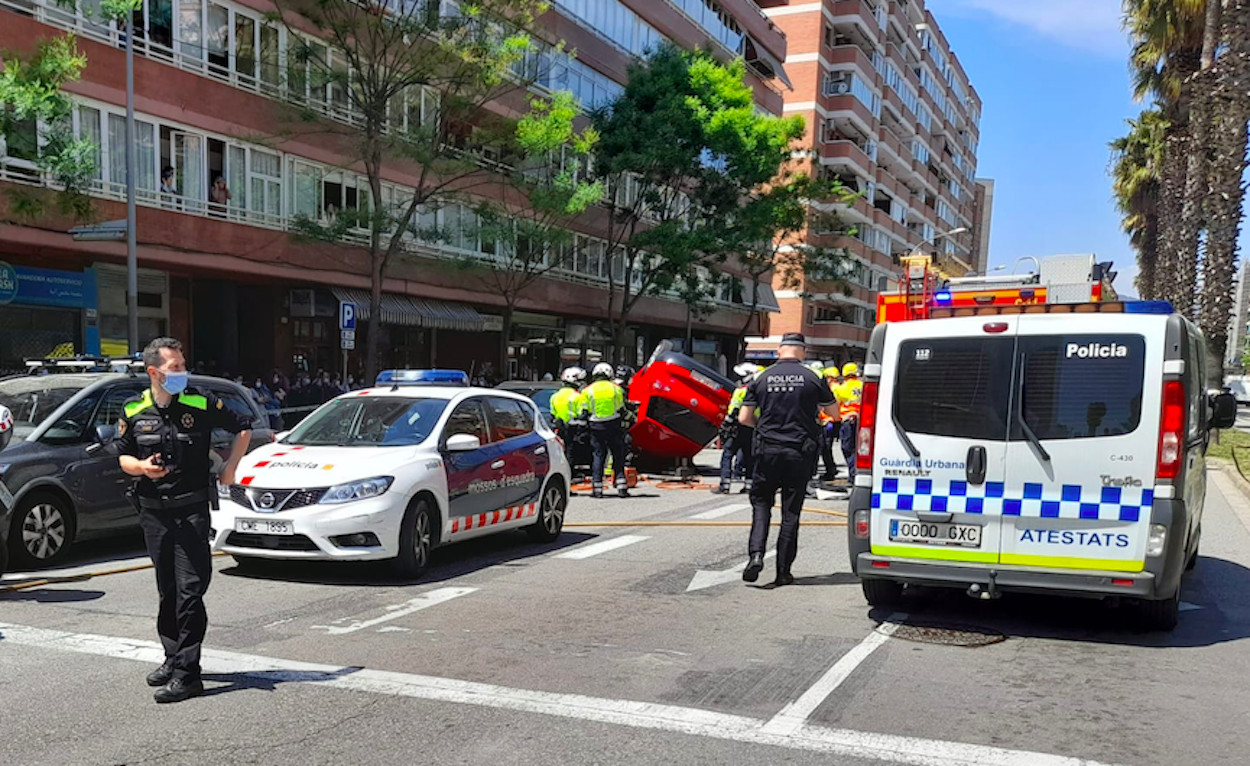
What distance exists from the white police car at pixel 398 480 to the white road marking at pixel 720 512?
2.41 metres

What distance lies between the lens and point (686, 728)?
4.75 meters

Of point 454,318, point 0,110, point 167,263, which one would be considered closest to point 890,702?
point 0,110

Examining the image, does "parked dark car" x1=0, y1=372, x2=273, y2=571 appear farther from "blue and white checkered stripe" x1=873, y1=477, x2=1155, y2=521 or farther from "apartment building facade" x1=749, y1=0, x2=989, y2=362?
"apartment building facade" x1=749, y1=0, x2=989, y2=362

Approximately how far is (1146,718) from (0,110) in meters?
13.3

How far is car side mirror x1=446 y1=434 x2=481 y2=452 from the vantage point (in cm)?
853

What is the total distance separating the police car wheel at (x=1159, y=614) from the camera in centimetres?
659

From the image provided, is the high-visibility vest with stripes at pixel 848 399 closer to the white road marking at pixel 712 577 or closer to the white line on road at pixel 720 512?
the white line on road at pixel 720 512

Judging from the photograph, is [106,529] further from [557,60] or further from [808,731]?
[557,60]

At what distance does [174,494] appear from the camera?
202 inches

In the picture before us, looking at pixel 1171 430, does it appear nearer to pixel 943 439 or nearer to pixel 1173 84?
pixel 943 439

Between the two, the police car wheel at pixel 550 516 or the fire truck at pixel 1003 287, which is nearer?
the police car wheel at pixel 550 516

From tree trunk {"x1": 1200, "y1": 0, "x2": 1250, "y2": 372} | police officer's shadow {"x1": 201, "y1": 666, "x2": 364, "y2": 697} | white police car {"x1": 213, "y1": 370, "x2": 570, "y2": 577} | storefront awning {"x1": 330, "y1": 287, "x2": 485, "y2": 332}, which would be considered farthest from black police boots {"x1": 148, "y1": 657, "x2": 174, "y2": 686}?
tree trunk {"x1": 1200, "y1": 0, "x2": 1250, "y2": 372}

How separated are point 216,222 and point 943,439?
61.8ft

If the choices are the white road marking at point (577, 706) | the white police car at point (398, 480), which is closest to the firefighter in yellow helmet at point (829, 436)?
the white police car at point (398, 480)
